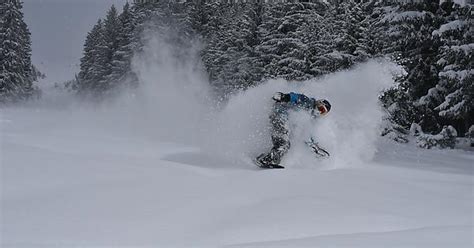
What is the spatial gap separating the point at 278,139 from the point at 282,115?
0.49 metres

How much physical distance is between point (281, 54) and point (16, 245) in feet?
81.5

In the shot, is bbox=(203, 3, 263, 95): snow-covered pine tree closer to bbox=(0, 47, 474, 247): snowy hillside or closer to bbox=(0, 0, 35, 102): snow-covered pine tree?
bbox=(0, 0, 35, 102): snow-covered pine tree

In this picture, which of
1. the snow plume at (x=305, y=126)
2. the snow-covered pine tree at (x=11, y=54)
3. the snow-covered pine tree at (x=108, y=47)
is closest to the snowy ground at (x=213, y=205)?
the snow plume at (x=305, y=126)

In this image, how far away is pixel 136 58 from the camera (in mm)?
44469

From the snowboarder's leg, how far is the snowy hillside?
34 cm

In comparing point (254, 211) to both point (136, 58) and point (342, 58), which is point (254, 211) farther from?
point (136, 58)

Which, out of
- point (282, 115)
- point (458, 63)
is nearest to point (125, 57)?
point (458, 63)

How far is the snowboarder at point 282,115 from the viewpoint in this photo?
8133 millimetres

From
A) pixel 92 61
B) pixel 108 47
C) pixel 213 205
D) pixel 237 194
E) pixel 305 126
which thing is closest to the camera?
pixel 213 205

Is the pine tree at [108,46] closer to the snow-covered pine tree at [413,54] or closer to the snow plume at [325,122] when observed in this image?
the snow-covered pine tree at [413,54]

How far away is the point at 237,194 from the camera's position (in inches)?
225

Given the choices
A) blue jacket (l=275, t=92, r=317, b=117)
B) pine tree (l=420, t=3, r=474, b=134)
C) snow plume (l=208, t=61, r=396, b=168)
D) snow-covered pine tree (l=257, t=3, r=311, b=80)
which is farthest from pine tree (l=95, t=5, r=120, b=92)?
blue jacket (l=275, t=92, r=317, b=117)

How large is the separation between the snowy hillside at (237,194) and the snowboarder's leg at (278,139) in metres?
0.34

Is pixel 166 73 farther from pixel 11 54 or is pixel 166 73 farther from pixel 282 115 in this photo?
pixel 282 115
